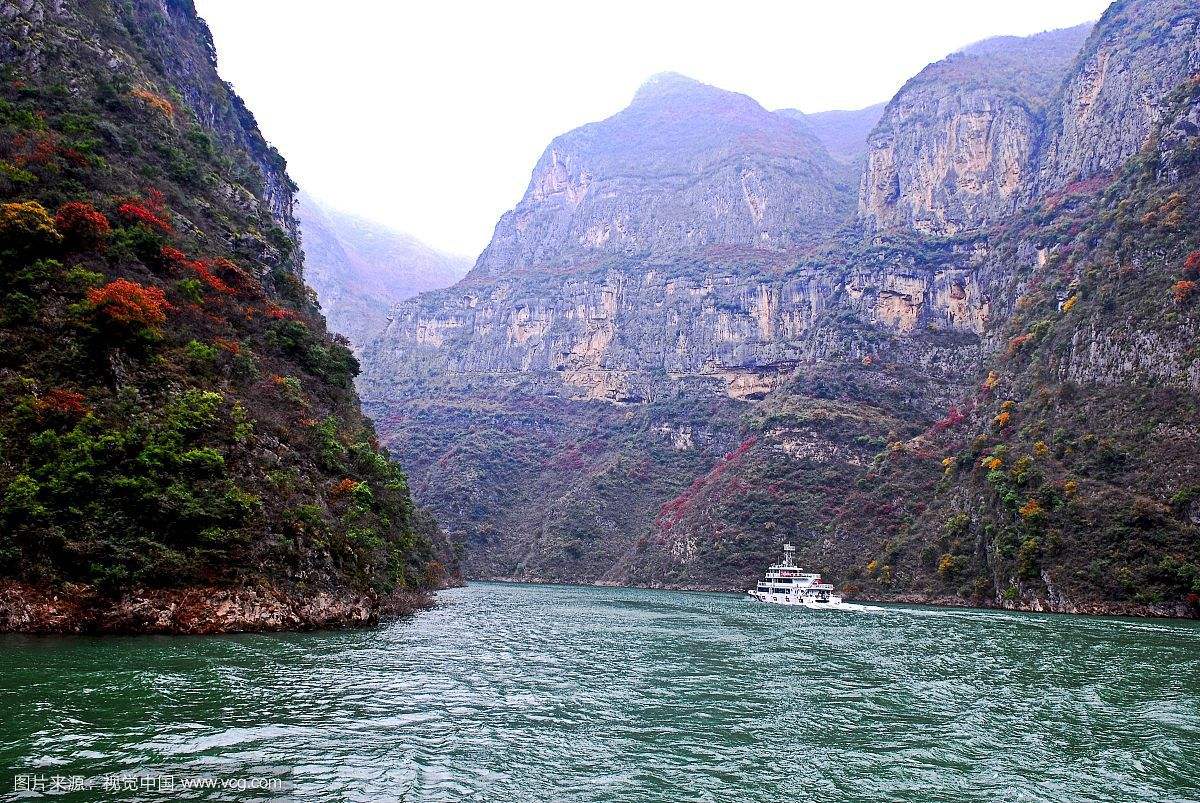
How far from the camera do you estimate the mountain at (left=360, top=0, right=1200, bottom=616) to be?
6569cm

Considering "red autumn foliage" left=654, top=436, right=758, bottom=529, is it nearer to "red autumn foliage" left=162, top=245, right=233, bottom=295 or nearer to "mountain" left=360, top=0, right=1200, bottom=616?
"mountain" left=360, top=0, right=1200, bottom=616

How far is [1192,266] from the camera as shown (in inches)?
2717

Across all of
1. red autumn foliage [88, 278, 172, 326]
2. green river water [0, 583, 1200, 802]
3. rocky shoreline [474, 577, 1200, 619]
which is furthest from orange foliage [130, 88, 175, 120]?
rocky shoreline [474, 577, 1200, 619]

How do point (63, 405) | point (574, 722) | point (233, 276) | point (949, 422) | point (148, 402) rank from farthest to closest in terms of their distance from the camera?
point (949, 422)
point (233, 276)
point (148, 402)
point (63, 405)
point (574, 722)

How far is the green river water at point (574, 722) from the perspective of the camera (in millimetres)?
13996

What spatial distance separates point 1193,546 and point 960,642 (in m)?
30.5

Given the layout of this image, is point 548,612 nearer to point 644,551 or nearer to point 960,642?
point 960,642

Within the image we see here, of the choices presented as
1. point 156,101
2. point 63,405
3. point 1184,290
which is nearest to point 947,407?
point 1184,290

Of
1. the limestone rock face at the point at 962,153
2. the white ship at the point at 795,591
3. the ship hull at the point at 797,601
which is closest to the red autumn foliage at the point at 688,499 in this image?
the white ship at the point at 795,591

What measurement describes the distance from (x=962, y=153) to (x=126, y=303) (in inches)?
7544

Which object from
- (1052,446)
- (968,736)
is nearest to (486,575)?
(1052,446)

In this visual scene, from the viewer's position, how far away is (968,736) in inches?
766

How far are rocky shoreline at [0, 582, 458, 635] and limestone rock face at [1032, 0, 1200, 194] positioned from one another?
14742cm

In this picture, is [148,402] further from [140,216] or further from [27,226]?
[140,216]
